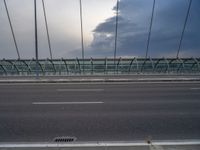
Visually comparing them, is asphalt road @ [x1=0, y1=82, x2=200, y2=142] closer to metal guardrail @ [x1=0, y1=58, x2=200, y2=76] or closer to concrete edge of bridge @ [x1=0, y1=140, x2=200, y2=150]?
concrete edge of bridge @ [x1=0, y1=140, x2=200, y2=150]

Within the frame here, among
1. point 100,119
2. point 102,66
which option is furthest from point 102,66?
point 100,119

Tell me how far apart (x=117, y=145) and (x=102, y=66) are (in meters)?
17.8

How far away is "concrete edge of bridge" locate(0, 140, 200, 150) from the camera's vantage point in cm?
471

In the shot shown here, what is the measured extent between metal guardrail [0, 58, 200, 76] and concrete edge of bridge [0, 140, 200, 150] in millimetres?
17379

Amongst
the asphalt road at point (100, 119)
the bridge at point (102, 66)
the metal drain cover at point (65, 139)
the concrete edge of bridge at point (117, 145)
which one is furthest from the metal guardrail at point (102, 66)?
the concrete edge of bridge at point (117, 145)

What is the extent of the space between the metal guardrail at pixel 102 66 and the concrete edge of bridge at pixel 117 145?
1738 centimetres

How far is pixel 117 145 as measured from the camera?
4871 millimetres

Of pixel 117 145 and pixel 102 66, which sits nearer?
pixel 117 145

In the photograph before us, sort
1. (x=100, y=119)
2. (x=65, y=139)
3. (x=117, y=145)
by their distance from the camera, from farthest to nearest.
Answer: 1. (x=100, y=119)
2. (x=65, y=139)
3. (x=117, y=145)

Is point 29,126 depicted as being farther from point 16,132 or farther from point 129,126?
point 129,126

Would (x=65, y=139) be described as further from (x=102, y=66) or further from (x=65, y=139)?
(x=102, y=66)

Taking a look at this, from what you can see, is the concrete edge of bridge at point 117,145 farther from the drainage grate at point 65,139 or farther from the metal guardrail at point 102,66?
the metal guardrail at point 102,66

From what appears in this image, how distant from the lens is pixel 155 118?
7.10m

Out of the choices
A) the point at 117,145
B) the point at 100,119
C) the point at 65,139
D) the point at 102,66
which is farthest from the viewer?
the point at 102,66
